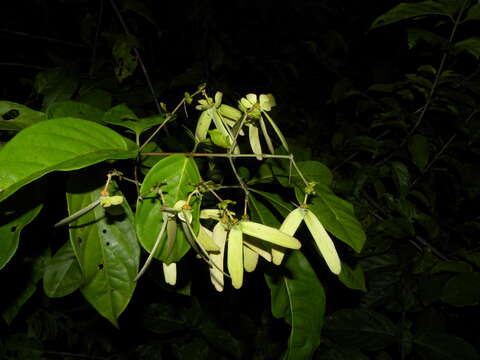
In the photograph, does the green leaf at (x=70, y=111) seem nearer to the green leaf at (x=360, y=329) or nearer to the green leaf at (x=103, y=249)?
the green leaf at (x=103, y=249)

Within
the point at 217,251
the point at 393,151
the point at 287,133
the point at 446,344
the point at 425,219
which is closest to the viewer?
the point at 217,251

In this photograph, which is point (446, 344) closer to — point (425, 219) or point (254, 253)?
point (425, 219)

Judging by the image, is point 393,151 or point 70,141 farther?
point 393,151

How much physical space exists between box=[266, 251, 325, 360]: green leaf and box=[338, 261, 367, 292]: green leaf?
85 millimetres

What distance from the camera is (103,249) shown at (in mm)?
679

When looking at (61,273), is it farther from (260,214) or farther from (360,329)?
(360,329)

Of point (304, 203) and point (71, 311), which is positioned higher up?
point (304, 203)

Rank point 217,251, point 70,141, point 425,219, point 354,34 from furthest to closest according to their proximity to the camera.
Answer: point 354,34 < point 425,219 < point 217,251 < point 70,141

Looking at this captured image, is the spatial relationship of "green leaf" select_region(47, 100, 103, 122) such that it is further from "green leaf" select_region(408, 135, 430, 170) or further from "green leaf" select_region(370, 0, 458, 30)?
"green leaf" select_region(408, 135, 430, 170)

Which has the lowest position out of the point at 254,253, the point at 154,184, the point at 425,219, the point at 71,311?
the point at 71,311

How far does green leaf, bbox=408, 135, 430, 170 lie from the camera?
4.61ft

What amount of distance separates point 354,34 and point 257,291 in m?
3.05

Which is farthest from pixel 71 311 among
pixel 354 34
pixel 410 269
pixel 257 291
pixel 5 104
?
pixel 354 34

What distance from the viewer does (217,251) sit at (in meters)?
0.62
